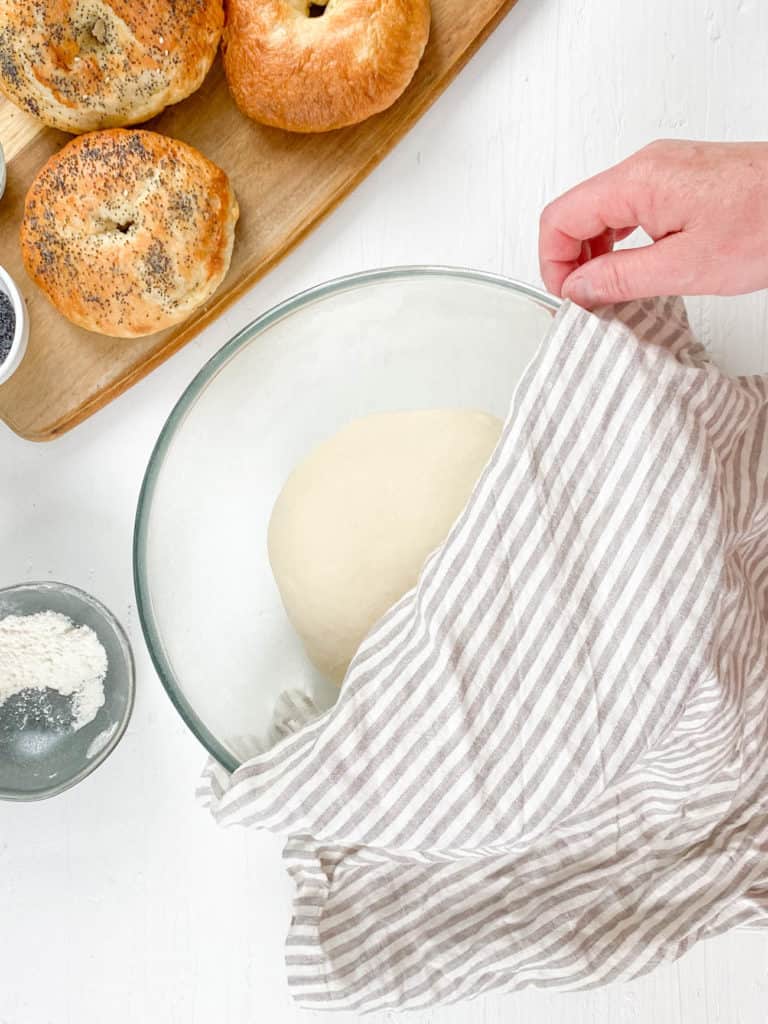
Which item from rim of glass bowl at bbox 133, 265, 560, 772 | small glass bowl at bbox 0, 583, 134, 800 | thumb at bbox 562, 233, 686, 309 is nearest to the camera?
thumb at bbox 562, 233, 686, 309

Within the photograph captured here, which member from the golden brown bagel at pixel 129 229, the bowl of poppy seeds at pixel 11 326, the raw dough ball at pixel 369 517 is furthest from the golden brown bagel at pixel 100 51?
the raw dough ball at pixel 369 517

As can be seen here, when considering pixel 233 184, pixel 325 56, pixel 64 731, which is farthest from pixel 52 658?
pixel 325 56

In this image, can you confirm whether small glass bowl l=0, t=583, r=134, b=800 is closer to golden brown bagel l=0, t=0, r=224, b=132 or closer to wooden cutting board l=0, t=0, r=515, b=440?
wooden cutting board l=0, t=0, r=515, b=440

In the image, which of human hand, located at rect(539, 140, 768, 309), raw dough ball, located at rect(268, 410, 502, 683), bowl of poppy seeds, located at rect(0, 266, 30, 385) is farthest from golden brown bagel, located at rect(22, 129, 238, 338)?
human hand, located at rect(539, 140, 768, 309)

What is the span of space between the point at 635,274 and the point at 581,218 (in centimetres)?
6

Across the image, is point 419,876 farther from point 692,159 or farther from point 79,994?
point 692,159

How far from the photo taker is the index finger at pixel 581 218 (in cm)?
61

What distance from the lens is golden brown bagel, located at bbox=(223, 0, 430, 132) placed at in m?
0.76

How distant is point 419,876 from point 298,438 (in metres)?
0.34

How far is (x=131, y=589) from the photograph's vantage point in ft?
2.77

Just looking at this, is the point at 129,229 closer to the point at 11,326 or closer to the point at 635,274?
the point at 11,326

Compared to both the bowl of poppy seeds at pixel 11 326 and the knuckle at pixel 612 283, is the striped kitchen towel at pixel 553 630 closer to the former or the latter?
the knuckle at pixel 612 283

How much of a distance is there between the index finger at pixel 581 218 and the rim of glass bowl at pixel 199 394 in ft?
→ 0.12

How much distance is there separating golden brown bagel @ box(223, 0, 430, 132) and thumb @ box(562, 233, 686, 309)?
268 mm
